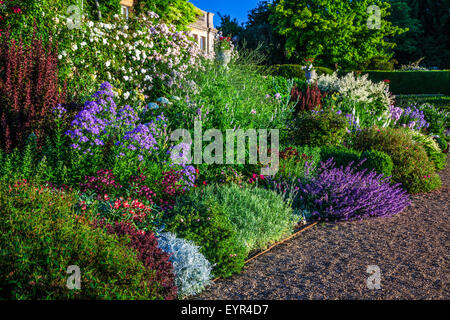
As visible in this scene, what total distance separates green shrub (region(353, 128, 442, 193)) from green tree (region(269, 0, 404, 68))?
19273 millimetres

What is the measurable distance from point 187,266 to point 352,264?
160 cm

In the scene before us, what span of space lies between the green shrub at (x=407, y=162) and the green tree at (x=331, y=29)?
759 inches

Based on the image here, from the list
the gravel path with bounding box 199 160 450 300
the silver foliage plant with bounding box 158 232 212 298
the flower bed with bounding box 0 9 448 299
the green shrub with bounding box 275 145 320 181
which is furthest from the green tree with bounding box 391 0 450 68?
the silver foliage plant with bounding box 158 232 212 298

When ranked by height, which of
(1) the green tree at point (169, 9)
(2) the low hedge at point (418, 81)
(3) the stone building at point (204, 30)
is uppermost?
(3) the stone building at point (204, 30)

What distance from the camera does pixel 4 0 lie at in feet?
22.7

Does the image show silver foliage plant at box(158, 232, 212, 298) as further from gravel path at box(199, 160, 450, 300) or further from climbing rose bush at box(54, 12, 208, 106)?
climbing rose bush at box(54, 12, 208, 106)

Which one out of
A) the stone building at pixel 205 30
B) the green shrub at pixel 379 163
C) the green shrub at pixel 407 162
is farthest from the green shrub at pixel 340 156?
the stone building at pixel 205 30

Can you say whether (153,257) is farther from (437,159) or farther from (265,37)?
(265,37)

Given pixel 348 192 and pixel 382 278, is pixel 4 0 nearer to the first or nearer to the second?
pixel 348 192

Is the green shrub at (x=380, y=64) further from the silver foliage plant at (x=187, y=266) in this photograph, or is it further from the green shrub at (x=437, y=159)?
the silver foliage plant at (x=187, y=266)

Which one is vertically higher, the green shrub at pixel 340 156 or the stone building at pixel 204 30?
the stone building at pixel 204 30

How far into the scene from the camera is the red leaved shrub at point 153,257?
288 centimetres

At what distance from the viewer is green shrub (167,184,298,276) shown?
3.52 metres
